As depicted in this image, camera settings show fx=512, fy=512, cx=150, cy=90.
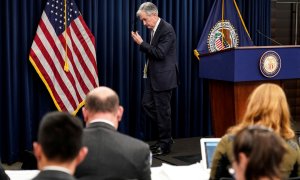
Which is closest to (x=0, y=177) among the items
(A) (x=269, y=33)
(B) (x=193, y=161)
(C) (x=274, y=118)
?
(C) (x=274, y=118)

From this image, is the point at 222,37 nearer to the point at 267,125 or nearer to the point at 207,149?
the point at 207,149

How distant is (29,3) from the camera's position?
5359mm

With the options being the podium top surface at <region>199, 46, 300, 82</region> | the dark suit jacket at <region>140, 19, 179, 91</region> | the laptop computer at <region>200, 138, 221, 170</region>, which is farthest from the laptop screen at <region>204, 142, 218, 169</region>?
the dark suit jacket at <region>140, 19, 179, 91</region>

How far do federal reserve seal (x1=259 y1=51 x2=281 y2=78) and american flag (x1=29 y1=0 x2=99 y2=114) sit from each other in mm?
1897

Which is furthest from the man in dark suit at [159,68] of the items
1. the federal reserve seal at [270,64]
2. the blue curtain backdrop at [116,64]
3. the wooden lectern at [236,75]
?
the federal reserve seal at [270,64]

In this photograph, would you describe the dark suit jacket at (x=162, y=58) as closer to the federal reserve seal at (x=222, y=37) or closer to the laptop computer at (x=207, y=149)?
the federal reserve seal at (x=222, y=37)

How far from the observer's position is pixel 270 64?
4.89 m

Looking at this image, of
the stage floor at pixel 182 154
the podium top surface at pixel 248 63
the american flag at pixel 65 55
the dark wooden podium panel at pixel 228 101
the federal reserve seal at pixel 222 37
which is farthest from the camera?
the federal reserve seal at pixel 222 37

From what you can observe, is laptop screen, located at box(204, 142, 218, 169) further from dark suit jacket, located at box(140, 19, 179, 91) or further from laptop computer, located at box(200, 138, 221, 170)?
dark suit jacket, located at box(140, 19, 179, 91)

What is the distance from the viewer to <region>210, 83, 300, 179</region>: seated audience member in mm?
2404

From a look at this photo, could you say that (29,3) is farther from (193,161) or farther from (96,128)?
(96,128)

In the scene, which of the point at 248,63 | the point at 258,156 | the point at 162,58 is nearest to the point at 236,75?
the point at 248,63

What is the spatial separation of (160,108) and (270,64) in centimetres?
118

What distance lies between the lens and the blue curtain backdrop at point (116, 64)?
17.4 ft
